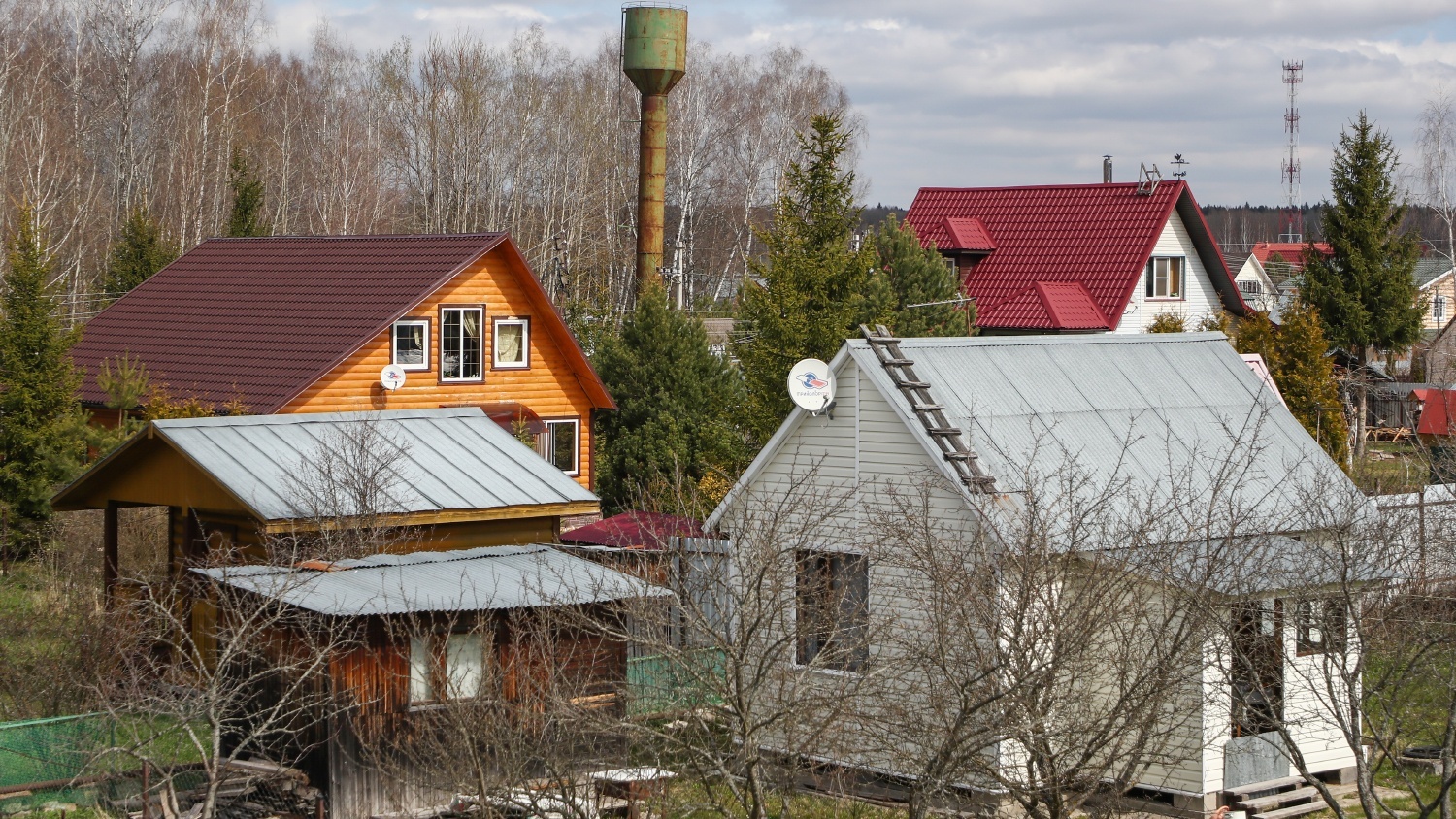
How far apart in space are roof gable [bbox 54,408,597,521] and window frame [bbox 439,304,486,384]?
34.4ft

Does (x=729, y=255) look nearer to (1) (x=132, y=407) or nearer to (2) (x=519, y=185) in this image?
(2) (x=519, y=185)

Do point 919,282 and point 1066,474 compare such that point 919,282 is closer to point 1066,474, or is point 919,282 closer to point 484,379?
point 484,379

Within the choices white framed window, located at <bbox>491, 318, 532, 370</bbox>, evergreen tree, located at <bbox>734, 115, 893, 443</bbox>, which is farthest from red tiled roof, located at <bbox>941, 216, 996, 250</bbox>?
evergreen tree, located at <bbox>734, 115, 893, 443</bbox>

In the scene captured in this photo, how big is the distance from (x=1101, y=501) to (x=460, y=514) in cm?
744

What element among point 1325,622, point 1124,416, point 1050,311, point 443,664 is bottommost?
point 443,664

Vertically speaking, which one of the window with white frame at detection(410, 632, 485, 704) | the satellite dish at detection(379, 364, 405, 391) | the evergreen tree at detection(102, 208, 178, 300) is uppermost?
the evergreen tree at detection(102, 208, 178, 300)

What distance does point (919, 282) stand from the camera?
31.6 meters

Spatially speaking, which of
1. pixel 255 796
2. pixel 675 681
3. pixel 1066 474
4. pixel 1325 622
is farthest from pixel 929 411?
pixel 255 796

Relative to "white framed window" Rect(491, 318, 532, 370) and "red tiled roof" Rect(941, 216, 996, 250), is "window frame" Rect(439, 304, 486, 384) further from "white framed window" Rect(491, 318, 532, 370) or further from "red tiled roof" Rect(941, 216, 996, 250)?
"red tiled roof" Rect(941, 216, 996, 250)

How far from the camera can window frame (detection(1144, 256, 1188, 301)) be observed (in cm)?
4059

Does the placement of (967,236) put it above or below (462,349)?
above

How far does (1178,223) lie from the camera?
41000mm

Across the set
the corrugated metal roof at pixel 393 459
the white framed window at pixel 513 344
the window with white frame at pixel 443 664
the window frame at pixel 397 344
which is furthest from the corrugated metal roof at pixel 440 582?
the white framed window at pixel 513 344

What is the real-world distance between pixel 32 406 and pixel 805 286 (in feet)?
40.8
